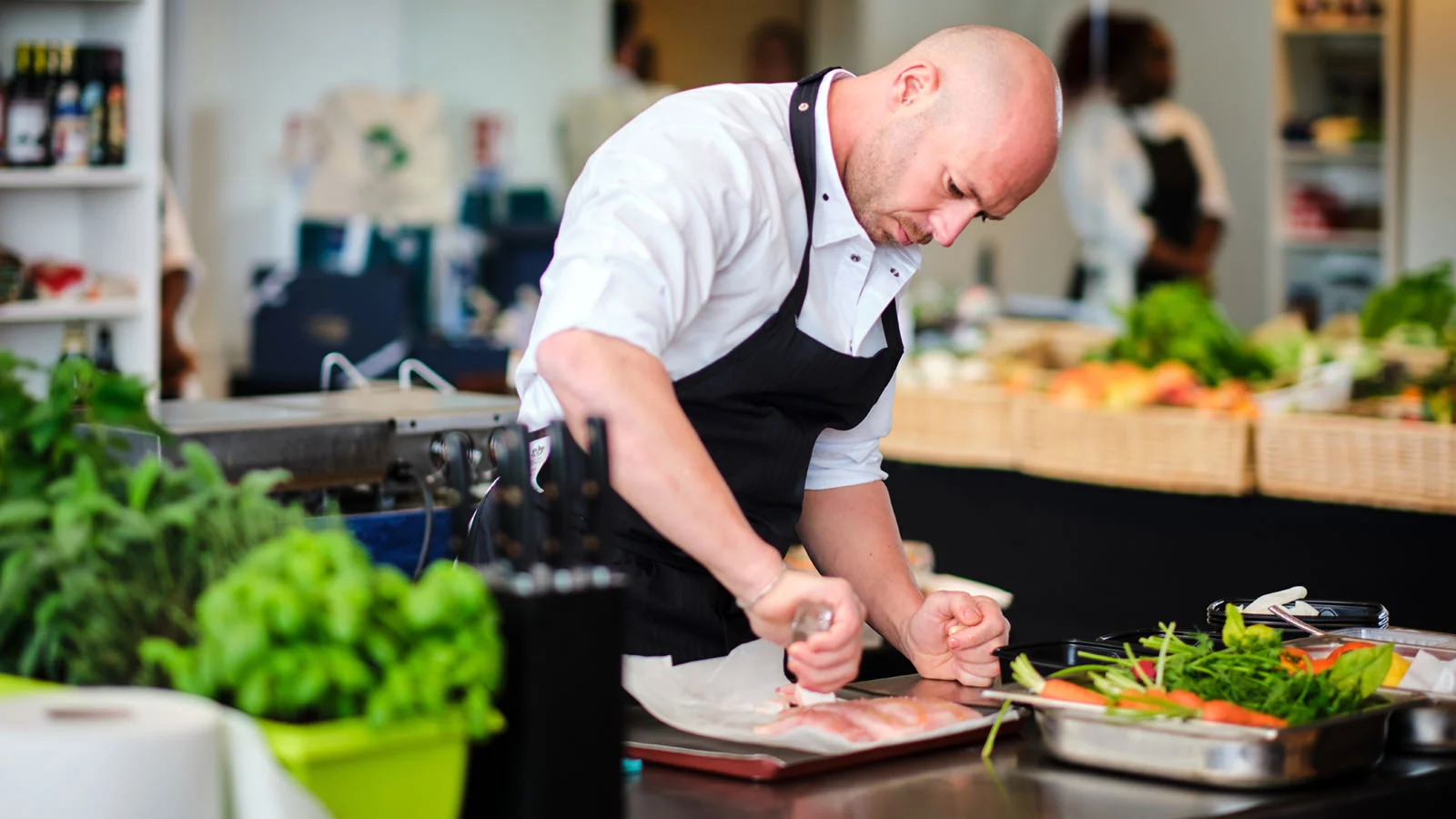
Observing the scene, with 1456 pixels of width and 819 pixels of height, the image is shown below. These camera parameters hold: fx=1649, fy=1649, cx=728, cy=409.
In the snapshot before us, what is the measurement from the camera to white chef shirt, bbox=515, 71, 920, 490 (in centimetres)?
147

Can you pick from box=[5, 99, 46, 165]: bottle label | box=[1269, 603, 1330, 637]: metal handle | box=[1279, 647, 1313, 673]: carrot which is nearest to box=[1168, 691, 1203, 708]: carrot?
box=[1279, 647, 1313, 673]: carrot

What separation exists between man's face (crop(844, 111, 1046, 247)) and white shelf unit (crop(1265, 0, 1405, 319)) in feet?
18.9

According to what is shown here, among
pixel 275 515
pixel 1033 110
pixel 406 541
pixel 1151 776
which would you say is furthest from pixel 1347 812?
pixel 406 541

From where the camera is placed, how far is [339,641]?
0.93 metres

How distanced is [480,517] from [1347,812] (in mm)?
951

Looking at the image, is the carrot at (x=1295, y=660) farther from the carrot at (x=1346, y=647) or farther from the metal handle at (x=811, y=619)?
the metal handle at (x=811, y=619)

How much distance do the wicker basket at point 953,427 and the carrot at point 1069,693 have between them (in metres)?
2.48

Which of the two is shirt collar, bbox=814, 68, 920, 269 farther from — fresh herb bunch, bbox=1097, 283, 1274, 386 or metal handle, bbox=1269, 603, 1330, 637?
fresh herb bunch, bbox=1097, 283, 1274, 386

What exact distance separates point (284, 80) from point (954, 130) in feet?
17.5

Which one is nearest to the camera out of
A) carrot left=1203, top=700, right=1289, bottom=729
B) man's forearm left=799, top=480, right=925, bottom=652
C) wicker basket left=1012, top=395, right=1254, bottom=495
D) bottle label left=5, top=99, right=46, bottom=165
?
carrot left=1203, top=700, right=1289, bottom=729

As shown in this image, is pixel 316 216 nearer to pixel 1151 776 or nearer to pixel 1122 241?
pixel 1122 241

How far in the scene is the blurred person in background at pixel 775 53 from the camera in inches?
358

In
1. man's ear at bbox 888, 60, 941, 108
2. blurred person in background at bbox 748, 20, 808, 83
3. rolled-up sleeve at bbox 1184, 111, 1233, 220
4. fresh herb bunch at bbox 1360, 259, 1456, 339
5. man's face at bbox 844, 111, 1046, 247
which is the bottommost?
fresh herb bunch at bbox 1360, 259, 1456, 339

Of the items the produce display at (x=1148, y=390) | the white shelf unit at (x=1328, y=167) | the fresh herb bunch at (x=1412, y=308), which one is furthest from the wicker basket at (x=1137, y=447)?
the white shelf unit at (x=1328, y=167)
